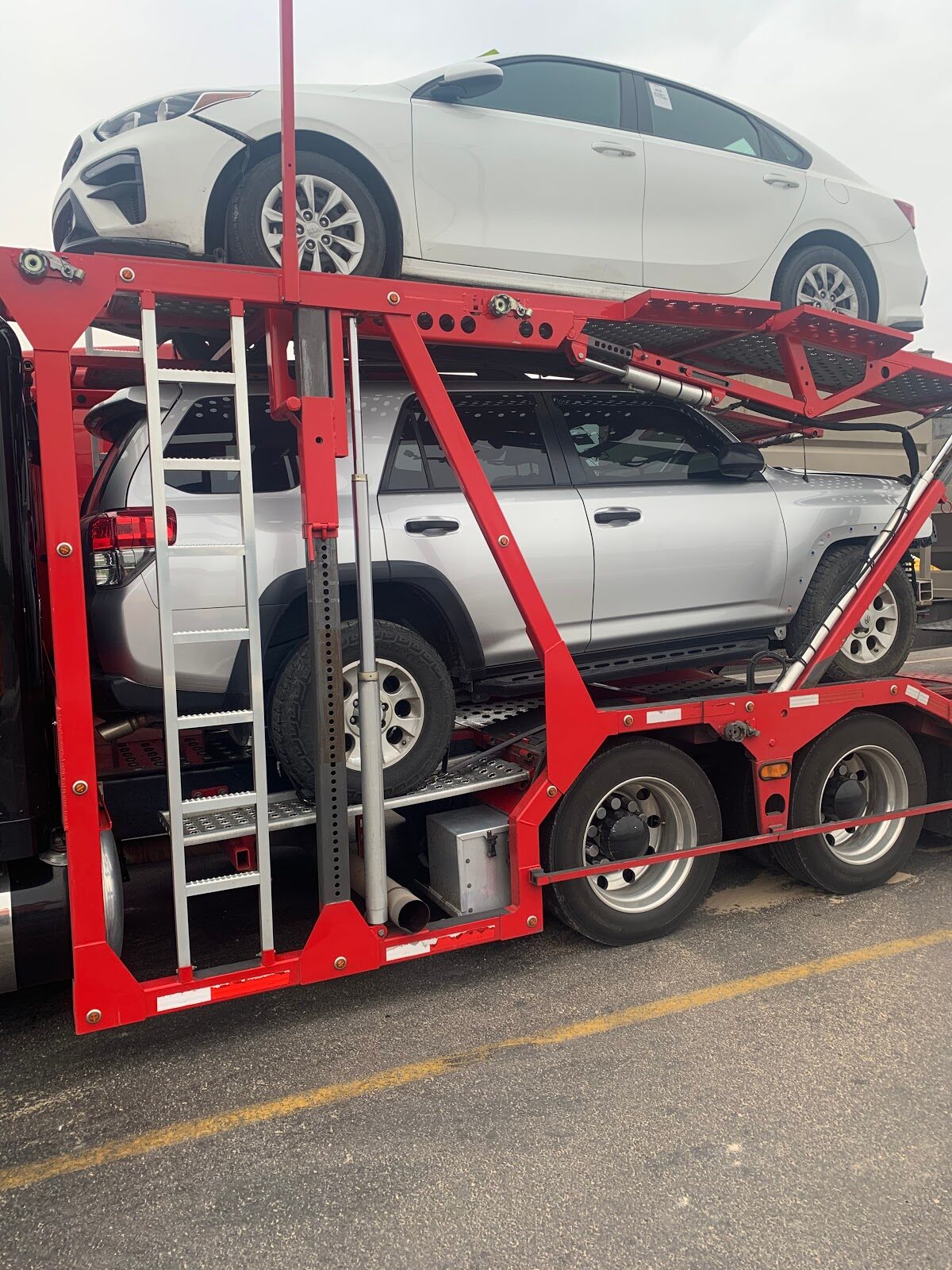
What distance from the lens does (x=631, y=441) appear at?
14.2 feet

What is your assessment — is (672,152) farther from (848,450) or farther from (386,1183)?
(848,450)

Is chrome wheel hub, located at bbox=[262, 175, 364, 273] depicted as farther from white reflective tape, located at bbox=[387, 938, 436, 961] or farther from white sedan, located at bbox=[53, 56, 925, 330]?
white reflective tape, located at bbox=[387, 938, 436, 961]

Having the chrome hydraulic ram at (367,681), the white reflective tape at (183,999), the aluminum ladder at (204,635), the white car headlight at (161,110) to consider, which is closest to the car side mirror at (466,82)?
the white car headlight at (161,110)

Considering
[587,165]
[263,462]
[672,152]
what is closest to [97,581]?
[263,462]

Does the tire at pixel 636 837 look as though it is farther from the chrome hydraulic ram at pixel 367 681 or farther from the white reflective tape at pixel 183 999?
the white reflective tape at pixel 183 999

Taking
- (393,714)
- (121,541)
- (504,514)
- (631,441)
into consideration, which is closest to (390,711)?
(393,714)

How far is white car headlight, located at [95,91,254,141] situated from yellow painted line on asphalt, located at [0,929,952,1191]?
3578 mm

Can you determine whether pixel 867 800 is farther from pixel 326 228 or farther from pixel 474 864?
pixel 326 228

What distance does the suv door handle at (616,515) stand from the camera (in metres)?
4.07

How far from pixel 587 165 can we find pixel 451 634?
2.30m

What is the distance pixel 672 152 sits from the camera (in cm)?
448

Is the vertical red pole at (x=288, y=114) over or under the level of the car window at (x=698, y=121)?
under

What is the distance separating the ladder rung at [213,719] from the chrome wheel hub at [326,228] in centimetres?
191

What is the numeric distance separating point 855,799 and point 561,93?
3656 millimetres
